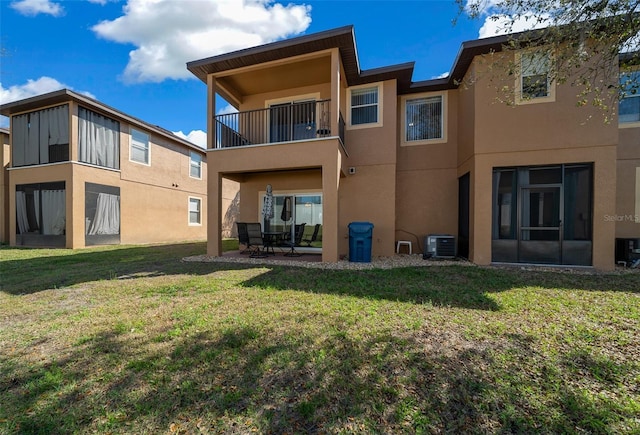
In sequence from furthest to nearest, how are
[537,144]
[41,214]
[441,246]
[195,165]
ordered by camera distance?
[195,165], [41,214], [441,246], [537,144]

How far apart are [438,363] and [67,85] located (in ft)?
55.0

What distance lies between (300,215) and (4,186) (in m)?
16.1

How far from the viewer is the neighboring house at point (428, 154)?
7160 millimetres

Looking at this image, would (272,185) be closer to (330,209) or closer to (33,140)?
(330,209)

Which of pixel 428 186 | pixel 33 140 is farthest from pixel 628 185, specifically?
pixel 33 140

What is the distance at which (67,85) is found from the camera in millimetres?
11719

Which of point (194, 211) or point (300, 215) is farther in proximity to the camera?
point (194, 211)

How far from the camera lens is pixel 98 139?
12828 millimetres

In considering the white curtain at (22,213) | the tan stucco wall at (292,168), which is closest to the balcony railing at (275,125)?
the tan stucco wall at (292,168)

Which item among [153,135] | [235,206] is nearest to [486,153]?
[153,135]

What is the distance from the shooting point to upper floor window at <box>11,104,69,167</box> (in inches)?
474

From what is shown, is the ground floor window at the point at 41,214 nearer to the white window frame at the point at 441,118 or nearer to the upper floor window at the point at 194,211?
the upper floor window at the point at 194,211

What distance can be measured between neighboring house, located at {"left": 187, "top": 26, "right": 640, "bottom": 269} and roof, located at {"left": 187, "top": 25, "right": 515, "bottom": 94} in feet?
0.12

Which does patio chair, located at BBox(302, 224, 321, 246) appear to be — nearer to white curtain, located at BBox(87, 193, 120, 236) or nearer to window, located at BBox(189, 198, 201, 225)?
white curtain, located at BBox(87, 193, 120, 236)
